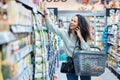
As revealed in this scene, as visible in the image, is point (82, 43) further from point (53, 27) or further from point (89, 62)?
point (53, 27)

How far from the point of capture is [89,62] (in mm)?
3766

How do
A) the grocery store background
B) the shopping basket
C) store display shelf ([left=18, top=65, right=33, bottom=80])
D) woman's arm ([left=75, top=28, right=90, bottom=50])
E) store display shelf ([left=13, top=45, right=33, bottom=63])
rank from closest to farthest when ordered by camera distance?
the grocery store background
store display shelf ([left=13, top=45, right=33, bottom=63])
store display shelf ([left=18, top=65, right=33, bottom=80])
the shopping basket
woman's arm ([left=75, top=28, right=90, bottom=50])

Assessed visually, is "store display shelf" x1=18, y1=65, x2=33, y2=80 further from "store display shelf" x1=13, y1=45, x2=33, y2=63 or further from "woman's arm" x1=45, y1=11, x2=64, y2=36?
"woman's arm" x1=45, y1=11, x2=64, y2=36

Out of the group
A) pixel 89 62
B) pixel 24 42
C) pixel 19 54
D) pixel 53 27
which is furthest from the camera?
pixel 53 27

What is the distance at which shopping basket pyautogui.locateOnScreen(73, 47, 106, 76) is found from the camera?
3.75 m

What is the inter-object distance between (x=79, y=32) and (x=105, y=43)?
7.75m

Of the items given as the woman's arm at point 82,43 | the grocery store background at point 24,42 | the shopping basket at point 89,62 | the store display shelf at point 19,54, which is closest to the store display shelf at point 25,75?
the grocery store background at point 24,42

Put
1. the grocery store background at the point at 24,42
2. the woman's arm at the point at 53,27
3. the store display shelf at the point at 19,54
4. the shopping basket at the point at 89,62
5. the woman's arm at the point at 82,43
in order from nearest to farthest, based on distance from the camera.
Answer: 1. the grocery store background at the point at 24,42
2. the store display shelf at the point at 19,54
3. the shopping basket at the point at 89,62
4. the woman's arm at the point at 82,43
5. the woman's arm at the point at 53,27

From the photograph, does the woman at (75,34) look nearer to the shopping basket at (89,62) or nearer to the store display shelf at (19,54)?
the shopping basket at (89,62)

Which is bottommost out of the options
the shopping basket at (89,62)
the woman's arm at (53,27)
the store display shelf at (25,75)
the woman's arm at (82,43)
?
the shopping basket at (89,62)

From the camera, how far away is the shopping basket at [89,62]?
148 inches

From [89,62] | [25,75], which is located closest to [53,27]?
[89,62]

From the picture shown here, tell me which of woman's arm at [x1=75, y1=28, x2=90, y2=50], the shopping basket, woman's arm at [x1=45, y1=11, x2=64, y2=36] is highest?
woman's arm at [x1=45, y1=11, x2=64, y2=36]

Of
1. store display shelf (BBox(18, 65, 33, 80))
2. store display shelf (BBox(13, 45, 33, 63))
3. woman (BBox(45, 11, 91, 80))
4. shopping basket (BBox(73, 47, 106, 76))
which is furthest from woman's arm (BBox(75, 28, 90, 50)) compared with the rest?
store display shelf (BBox(13, 45, 33, 63))
